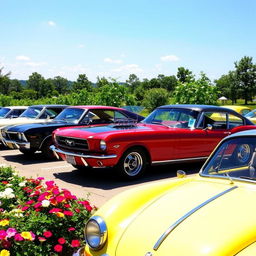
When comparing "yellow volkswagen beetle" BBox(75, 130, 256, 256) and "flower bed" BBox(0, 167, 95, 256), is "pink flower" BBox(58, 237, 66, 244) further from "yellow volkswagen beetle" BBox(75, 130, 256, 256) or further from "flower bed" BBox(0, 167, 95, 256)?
"yellow volkswagen beetle" BBox(75, 130, 256, 256)

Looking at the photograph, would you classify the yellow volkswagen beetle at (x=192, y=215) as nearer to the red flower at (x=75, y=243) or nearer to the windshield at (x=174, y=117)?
the red flower at (x=75, y=243)

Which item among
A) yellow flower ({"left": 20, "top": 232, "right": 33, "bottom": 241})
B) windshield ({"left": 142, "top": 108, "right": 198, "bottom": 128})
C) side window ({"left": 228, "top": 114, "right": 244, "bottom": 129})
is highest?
windshield ({"left": 142, "top": 108, "right": 198, "bottom": 128})

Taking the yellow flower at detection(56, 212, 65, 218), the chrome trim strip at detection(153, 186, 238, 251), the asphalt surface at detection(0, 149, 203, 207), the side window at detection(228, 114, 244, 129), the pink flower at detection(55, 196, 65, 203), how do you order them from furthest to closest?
the side window at detection(228, 114, 244, 129), the asphalt surface at detection(0, 149, 203, 207), the pink flower at detection(55, 196, 65, 203), the yellow flower at detection(56, 212, 65, 218), the chrome trim strip at detection(153, 186, 238, 251)

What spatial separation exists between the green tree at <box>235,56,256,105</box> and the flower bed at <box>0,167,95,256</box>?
61751 millimetres

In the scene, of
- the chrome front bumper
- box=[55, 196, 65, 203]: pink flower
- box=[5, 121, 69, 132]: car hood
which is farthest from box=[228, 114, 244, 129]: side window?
box=[55, 196, 65, 203]: pink flower

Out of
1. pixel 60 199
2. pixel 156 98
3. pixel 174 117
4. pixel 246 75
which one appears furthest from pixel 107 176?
pixel 246 75

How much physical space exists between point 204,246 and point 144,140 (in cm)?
484

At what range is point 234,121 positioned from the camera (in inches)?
344

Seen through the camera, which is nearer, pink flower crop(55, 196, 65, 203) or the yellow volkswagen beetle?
the yellow volkswagen beetle

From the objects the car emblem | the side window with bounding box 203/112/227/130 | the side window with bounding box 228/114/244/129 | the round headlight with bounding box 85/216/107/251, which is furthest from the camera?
the side window with bounding box 228/114/244/129

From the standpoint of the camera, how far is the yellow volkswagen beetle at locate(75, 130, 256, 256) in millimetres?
2260

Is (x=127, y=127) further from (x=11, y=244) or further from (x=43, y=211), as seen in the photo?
(x=11, y=244)

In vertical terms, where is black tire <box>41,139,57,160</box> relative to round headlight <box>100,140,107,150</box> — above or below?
below

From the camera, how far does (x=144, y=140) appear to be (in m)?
7.00
